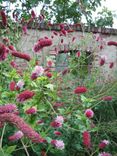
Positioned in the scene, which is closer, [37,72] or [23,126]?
[23,126]

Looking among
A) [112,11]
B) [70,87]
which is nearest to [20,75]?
[70,87]

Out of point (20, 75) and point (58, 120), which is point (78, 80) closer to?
point (20, 75)

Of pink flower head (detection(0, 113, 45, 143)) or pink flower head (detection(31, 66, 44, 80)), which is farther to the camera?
pink flower head (detection(31, 66, 44, 80))

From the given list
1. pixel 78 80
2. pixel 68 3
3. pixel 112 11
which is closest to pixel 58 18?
pixel 68 3

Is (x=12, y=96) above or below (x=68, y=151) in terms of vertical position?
above

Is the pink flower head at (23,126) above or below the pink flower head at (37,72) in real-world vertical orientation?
above

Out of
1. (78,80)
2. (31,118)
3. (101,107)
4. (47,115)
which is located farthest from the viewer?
(78,80)

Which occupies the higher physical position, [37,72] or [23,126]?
[23,126]

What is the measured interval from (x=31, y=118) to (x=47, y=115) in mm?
354

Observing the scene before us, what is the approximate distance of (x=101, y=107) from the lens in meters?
3.69

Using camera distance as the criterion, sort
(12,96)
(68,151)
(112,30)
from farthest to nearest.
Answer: (112,30)
(68,151)
(12,96)

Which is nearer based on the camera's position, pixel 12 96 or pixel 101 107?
pixel 12 96

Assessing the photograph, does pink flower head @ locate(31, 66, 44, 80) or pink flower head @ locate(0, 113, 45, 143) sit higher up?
pink flower head @ locate(0, 113, 45, 143)

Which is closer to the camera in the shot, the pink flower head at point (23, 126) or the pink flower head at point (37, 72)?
the pink flower head at point (23, 126)
